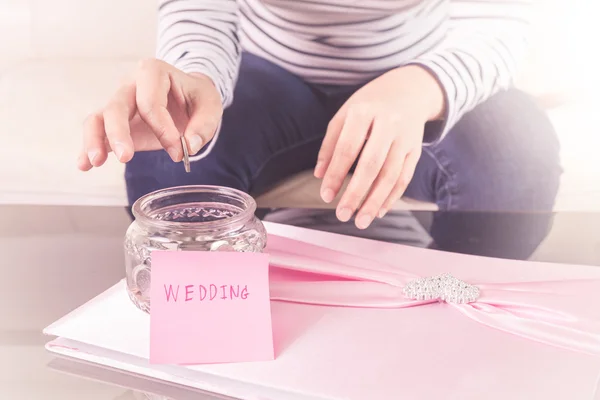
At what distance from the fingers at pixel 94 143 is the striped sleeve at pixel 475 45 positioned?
1.61 ft

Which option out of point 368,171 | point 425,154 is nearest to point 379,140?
point 368,171

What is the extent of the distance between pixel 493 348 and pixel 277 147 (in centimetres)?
53

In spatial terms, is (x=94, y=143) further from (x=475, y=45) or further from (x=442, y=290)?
(x=475, y=45)

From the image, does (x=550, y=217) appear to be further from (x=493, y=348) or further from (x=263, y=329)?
(x=263, y=329)

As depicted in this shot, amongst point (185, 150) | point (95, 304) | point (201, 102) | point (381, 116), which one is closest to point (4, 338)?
point (95, 304)

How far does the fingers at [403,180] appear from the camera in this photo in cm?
80

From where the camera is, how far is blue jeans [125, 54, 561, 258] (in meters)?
0.94

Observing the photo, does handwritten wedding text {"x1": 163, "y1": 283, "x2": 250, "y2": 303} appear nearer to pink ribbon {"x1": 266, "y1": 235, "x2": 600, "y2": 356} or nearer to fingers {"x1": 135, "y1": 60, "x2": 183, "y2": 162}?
pink ribbon {"x1": 266, "y1": 235, "x2": 600, "y2": 356}

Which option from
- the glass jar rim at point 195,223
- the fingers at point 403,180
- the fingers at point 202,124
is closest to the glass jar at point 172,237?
the glass jar rim at point 195,223

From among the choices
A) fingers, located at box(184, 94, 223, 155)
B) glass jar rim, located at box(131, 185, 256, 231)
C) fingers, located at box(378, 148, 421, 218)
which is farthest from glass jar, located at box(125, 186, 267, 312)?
fingers, located at box(378, 148, 421, 218)

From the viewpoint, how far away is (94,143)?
26.4 inches

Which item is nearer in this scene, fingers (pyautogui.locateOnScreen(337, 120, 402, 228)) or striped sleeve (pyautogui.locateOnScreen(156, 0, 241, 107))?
fingers (pyautogui.locateOnScreen(337, 120, 402, 228))

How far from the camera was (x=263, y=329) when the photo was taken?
0.53 meters

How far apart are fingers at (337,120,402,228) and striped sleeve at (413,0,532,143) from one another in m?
0.16
